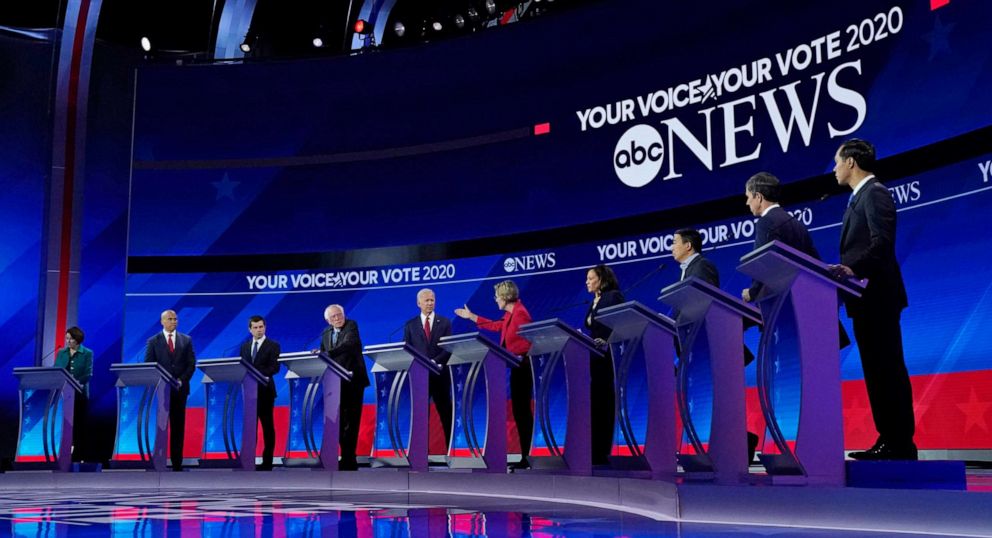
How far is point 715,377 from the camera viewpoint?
413 cm

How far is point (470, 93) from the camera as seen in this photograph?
1014 centimetres

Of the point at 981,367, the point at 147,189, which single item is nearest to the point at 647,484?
the point at 981,367

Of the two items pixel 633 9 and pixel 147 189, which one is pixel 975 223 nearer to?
pixel 633 9

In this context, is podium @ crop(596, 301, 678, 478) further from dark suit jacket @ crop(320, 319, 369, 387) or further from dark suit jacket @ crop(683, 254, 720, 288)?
dark suit jacket @ crop(320, 319, 369, 387)

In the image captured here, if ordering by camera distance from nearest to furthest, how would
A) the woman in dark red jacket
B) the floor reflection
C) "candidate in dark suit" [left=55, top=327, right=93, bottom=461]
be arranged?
the floor reflection, the woman in dark red jacket, "candidate in dark suit" [left=55, top=327, right=93, bottom=461]

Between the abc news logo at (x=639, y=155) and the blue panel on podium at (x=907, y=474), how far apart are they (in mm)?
5290

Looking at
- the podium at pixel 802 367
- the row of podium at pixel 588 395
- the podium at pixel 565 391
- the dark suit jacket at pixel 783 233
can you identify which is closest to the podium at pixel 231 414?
the row of podium at pixel 588 395

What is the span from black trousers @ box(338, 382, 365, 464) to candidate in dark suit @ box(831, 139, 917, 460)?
4506 mm

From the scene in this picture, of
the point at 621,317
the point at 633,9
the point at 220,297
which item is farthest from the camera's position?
the point at 220,297

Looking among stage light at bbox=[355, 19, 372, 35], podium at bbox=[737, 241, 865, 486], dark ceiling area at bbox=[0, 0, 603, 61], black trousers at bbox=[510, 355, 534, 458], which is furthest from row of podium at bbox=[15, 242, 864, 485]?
stage light at bbox=[355, 19, 372, 35]

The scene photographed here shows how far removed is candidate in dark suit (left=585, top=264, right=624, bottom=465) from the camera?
588cm

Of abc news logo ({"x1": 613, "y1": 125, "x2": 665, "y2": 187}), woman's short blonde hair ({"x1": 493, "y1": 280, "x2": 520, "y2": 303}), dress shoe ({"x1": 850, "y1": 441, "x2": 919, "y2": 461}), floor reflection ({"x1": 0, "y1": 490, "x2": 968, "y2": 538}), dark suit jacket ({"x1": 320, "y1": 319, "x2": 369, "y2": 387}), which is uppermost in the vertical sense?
abc news logo ({"x1": 613, "y1": 125, "x2": 665, "y2": 187})

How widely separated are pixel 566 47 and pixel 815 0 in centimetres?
249

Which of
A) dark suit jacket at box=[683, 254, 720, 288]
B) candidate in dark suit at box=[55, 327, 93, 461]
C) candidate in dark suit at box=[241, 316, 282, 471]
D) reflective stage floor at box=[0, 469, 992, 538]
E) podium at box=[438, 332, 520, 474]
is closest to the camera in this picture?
reflective stage floor at box=[0, 469, 992, 538]
